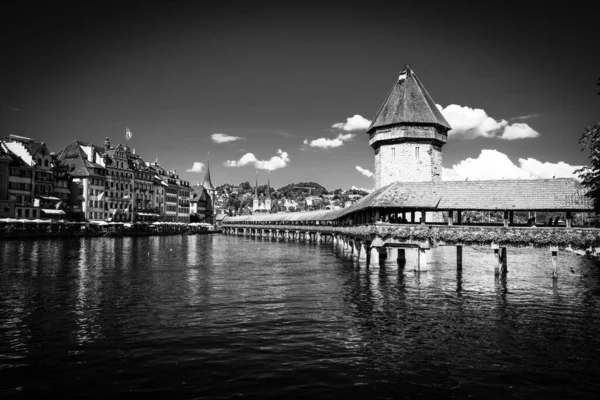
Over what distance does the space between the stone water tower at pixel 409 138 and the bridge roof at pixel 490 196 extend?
2520cm

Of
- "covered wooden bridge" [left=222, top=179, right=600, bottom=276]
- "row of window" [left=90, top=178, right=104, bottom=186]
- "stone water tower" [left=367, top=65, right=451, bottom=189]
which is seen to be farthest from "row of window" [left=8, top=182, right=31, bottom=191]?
"covered wooden bridge" [left=222, top=179, right=600, bottom=276]

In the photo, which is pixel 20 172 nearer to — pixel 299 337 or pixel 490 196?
pixel 490 196

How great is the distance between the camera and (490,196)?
32.1m

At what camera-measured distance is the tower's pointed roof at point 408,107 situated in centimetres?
6216

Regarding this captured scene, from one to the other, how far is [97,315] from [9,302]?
19.4 ft

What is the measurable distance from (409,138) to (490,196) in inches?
1217

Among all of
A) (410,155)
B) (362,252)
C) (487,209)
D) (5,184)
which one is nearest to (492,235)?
(487,209)

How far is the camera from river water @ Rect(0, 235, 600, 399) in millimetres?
11906

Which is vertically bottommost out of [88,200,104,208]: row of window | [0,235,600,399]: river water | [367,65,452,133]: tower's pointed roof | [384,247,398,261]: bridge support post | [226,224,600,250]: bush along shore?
[0,235,600,399]: river water

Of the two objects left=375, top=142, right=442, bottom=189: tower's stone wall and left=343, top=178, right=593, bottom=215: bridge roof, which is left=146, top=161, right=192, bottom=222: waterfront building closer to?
left=375, top=142, right=442, bottom=189: tower's stone wall

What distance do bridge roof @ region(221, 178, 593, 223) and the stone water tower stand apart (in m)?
25.2

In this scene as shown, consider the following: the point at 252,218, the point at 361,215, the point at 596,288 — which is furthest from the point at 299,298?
the point at 252,218

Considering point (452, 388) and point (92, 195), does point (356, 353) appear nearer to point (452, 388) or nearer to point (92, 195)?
point (452, 388)

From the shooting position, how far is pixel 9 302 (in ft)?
71.1
